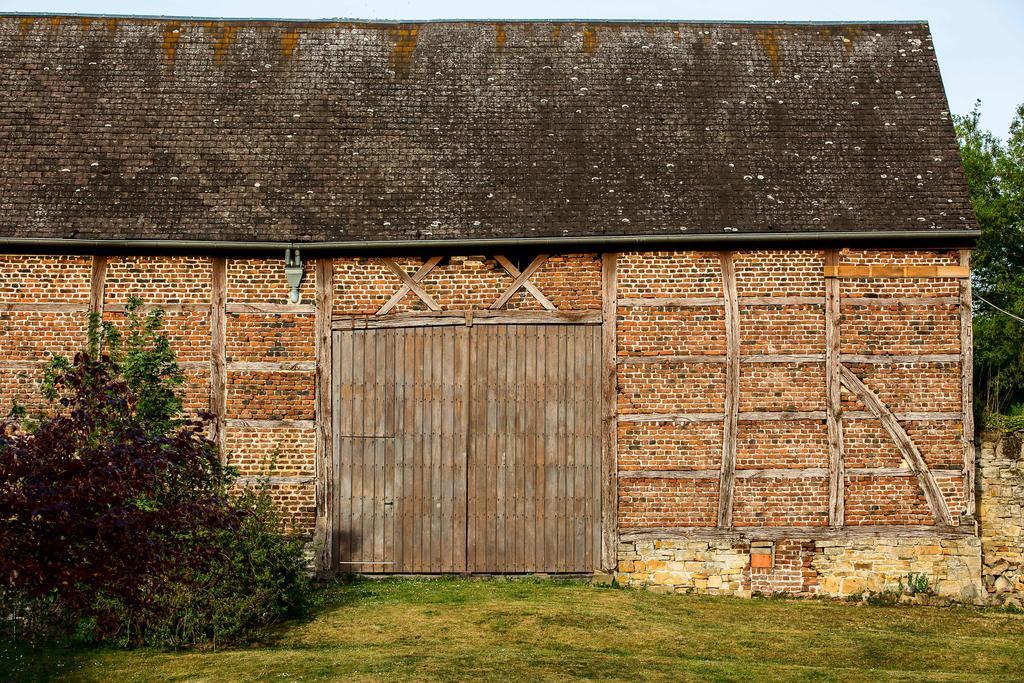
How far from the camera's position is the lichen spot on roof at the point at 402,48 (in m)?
15.4

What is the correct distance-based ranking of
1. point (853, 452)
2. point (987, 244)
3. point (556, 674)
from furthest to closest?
1. point (987, 244)
2. point (853, 452)
3. point (556, 674)

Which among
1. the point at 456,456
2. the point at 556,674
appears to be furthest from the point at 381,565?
the point at 556,674

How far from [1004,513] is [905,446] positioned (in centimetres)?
150

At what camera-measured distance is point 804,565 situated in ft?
43.6

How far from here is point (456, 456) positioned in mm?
13422

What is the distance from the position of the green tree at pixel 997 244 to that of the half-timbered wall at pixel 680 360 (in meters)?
9.97

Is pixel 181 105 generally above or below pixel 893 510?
above

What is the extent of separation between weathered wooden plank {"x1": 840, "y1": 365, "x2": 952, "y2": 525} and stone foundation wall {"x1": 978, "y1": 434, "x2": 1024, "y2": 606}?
2.00 ft

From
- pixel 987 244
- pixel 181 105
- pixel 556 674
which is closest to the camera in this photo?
pixel 556 674

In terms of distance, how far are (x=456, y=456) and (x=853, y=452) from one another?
Result: 4559 mm

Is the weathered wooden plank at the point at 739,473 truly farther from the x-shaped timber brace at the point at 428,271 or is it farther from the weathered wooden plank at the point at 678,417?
the x-shaped timber brace at the point at 428,271

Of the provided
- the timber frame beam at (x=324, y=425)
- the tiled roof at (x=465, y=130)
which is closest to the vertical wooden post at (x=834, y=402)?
the tiled roof at (x=465, y=130)

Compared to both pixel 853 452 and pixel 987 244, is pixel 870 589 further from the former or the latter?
pixel 987 244

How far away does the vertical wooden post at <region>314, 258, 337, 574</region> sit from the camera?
1328 centimetres
